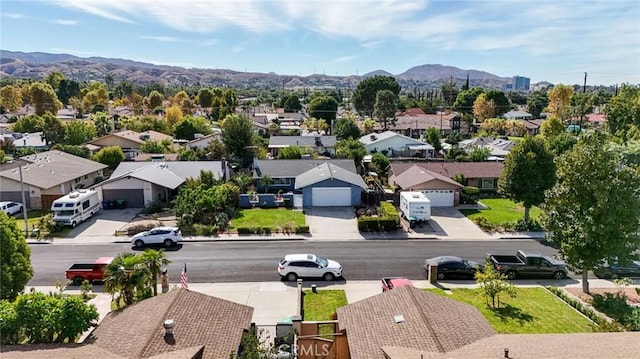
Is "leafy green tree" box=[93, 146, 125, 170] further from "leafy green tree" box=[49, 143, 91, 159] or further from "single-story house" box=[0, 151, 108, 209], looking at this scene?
"single-story house" box=[0, 151, 108, 209]

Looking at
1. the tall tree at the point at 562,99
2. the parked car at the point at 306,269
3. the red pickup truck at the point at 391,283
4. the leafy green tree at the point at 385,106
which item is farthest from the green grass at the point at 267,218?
the tall tree at the point at 562,99


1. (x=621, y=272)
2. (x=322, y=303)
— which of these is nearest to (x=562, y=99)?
(x=621, y=272)

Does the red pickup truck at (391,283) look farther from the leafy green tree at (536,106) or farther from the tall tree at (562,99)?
the leafy green tree at (536,106)

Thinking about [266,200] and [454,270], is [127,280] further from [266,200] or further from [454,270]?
[266,200]

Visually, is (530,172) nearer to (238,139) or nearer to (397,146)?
(397,146)

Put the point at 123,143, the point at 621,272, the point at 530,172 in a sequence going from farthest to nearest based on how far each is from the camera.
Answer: the point at 123,143 → the point at 530,172 → the point at 621,272

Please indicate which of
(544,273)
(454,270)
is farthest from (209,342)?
(544,273)
